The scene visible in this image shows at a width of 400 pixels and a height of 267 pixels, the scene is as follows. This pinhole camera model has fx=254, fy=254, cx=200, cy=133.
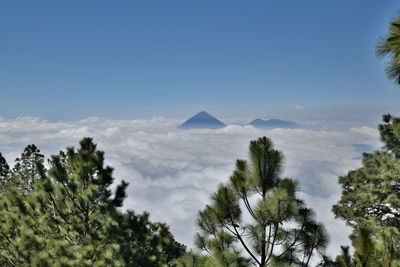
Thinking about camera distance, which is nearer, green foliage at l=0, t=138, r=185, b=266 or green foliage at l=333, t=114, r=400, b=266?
green foliage at l=0, t=138, r=185, b=266

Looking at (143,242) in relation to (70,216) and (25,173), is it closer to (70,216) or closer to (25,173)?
(70,216)

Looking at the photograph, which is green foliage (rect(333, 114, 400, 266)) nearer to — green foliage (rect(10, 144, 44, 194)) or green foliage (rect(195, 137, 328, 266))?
green foliage (rect(195, 137, 328, 266))

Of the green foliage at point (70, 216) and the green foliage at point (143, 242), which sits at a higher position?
the green foliage at point (70, 216)

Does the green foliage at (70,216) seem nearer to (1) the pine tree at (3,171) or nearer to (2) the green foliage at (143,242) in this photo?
(2) the green foliage at (143,242)

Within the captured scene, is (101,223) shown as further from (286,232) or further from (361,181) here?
(361,181)

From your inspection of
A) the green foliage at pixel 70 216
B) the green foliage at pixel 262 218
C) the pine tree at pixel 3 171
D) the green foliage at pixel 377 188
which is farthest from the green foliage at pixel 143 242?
the pine tree at pixel 3 171

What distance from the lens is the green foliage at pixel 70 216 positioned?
764cm

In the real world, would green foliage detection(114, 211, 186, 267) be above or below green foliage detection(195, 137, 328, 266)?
below

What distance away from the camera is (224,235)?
5227 mm

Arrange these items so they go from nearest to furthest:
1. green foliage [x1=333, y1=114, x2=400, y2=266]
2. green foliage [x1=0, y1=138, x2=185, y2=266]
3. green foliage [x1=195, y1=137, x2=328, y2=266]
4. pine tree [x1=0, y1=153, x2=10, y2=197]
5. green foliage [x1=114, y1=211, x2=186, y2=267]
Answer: green foliage [x1=195, y1=137, x2=328, y2=266] → green foliage [x1=0, y1=138, x2=185, y2=266] → green foliage [x1=114, y1=211, x2=186, y2=267] → green foliage [x1=333, y1=114, x2=400, y2=266] → pine tree [x1=0, y1=153, x2=10, y2=197]

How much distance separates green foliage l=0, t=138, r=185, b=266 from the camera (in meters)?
7.64

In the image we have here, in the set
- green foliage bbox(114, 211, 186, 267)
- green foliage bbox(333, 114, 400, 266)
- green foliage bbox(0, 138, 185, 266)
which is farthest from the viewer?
green foliage bbox(333, 114, 400, 266)

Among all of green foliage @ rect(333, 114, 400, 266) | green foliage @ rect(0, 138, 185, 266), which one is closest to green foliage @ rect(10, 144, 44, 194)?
green foliage @ rect(0, 138, 185, 266)

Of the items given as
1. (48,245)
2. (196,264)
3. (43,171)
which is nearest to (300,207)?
(196,264)
